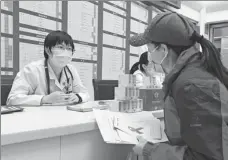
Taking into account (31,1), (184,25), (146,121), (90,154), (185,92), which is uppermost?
(31,1)

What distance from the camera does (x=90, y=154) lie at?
809 mm

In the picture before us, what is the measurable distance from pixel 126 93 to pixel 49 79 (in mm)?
879

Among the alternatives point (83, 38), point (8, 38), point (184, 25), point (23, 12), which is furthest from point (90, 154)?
point (83, 38)

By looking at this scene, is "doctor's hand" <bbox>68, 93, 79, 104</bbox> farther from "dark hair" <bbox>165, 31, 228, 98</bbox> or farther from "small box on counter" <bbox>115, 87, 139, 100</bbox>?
"dark hair" <bbox>165, 31, 228, 98</bbox>

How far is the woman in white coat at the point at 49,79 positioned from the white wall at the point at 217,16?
12.4 feet

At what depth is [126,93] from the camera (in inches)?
38.9

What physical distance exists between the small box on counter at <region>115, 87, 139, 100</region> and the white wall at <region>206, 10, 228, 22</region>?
406cm

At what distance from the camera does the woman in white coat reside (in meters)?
1.33

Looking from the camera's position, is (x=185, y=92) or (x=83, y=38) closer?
(x=185, y=92)

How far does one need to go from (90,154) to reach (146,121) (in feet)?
0.90

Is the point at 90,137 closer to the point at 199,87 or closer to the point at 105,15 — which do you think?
the point at 199,87

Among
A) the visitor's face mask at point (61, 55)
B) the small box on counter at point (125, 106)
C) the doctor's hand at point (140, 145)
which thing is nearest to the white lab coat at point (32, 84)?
the visitor's face mask at point (61, 55)

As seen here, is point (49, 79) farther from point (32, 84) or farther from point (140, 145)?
point (140, 145)

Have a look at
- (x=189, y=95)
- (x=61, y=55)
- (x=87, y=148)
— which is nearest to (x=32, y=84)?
(x=61, y=55)
